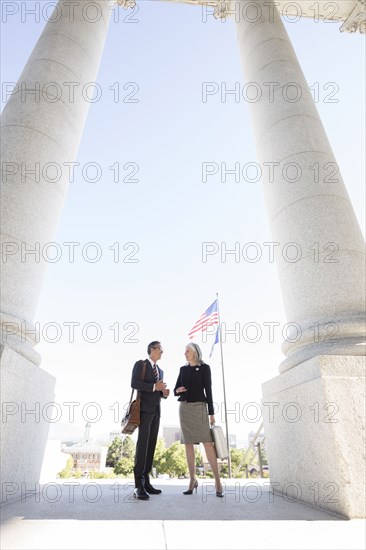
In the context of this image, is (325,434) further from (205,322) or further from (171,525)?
(205,322)

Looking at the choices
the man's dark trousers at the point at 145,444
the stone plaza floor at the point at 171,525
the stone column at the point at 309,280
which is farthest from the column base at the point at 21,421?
the stone column at the point at 309,280

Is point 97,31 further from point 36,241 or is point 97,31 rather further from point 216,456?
point 216,456

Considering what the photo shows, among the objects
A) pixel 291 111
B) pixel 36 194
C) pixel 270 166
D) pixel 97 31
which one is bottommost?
pixel 36 194

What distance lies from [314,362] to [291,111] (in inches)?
661

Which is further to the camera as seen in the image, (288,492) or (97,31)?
(97,31)

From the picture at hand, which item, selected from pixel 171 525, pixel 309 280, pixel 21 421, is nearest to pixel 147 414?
pixel 21 421

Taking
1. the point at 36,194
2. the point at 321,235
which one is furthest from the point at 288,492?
the point at 36,194

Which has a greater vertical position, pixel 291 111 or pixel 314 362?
pixel 291 111

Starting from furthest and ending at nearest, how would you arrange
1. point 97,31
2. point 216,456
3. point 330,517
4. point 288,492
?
point 97,31
point 216,456
point 288,492
point 330,517

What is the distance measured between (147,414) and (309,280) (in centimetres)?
1062

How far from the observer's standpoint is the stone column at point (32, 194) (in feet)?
51.9

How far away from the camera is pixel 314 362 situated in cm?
1501

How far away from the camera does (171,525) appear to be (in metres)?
11.2

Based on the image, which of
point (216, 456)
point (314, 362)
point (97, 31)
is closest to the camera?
point (314, 362)
